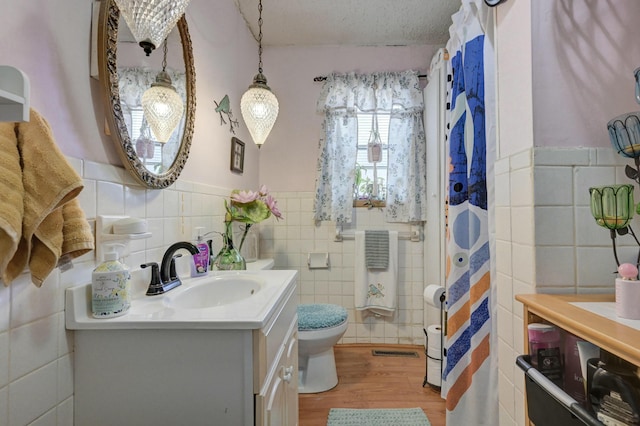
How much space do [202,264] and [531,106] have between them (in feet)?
4.32

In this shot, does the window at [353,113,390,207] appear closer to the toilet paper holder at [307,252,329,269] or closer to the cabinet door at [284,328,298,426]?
the toilet paper holder at [307,252,329,269]

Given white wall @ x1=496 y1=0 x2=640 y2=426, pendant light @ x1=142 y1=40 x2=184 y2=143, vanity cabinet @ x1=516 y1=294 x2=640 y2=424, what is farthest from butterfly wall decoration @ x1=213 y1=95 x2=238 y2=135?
vanity cabinet @ x1=516 y1=294 x2=640 y2=424


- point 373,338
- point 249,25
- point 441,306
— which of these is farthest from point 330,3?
point 373,338

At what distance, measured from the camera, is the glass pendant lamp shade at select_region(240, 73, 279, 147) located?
177 centimetres

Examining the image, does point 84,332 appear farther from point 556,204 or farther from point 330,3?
point 330,3

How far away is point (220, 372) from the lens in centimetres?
73

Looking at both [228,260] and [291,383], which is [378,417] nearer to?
[291,383]

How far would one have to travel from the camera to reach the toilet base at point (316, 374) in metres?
1.87

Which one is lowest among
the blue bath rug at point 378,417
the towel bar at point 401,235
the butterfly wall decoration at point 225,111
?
the blue bath rug at point 378,417

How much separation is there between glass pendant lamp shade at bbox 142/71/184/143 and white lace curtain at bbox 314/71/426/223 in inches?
54.3

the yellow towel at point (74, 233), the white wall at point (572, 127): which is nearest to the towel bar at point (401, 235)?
the white wall at point (572, 127)

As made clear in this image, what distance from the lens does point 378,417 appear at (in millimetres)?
1635

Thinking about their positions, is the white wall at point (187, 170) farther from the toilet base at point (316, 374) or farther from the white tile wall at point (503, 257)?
the toilet base at point (316, 374)

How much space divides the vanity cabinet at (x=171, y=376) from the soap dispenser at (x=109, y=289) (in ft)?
0.17
